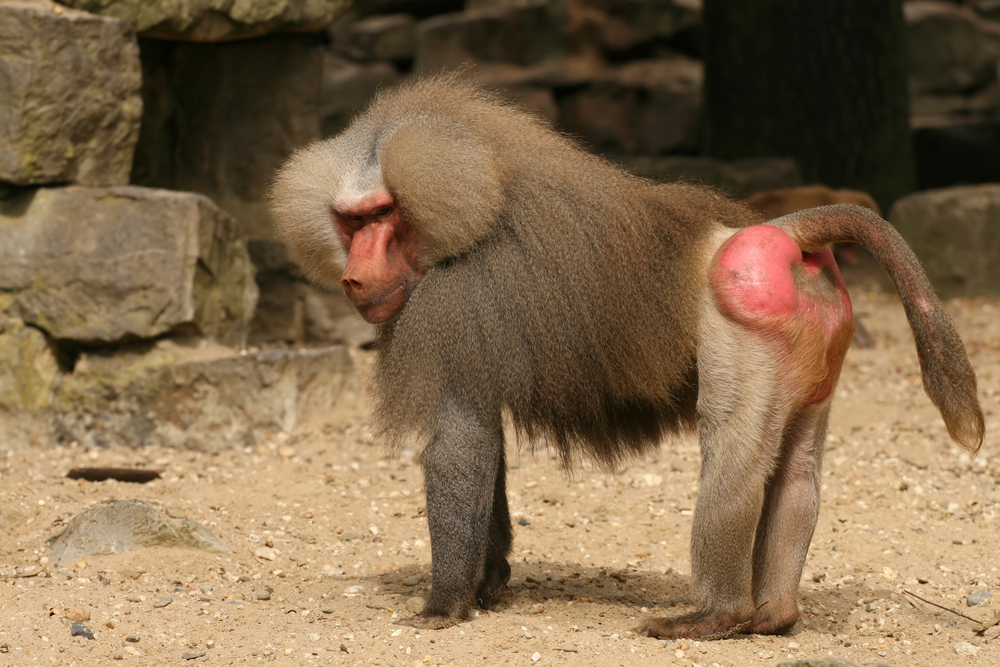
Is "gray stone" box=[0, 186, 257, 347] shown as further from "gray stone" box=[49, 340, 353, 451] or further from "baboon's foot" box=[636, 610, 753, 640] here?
"baboon's foot" box=[636, 610, 753, 640]

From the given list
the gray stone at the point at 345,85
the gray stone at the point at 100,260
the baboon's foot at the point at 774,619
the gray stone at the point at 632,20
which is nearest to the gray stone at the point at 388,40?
the gray stone at the point at 345,85

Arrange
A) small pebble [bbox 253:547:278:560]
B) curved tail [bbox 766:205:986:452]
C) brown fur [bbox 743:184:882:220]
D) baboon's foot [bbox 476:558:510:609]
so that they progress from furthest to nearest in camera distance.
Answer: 1. brown fur [bbox 743:184:882:220]
2. small pebble [bbox 253:547:278:560]
3. baboon's foot [bbox 476:558:510:609]
4. curved tail [bbox 766:205:986:452]

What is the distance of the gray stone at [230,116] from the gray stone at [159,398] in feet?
3.94

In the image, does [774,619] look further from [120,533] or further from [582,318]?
[120,533]

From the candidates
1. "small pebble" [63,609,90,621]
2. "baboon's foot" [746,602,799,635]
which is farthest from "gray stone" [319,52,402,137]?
"baboon's foot" [746,602,799,635]

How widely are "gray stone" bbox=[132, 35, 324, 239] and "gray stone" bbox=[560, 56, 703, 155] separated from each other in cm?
700

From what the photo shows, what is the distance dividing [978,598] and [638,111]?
1008 centimetres

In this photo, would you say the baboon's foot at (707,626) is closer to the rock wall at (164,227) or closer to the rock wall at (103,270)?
the rock wall at (164,227)

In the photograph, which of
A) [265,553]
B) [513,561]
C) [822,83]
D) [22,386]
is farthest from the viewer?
[822,83]

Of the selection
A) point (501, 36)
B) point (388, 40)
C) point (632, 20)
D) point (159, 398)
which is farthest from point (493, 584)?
point (388, 40)

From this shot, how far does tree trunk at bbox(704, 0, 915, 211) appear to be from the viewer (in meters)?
8.82

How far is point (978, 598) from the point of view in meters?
3.36

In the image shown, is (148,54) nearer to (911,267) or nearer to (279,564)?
(279,564)

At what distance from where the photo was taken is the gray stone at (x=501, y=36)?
1322 cm
